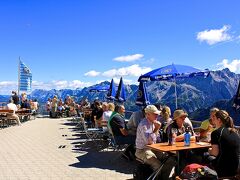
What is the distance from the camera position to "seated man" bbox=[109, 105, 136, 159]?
27.8 feet

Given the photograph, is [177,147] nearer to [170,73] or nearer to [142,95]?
[170,73]

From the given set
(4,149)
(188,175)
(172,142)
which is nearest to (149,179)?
(172,142)

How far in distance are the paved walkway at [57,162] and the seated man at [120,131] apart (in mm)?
378

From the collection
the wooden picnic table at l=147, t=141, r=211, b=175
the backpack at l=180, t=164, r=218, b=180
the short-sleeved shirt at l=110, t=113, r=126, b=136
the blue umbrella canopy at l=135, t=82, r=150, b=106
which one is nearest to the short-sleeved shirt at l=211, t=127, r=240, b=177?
the wooden picnic table at l=147, t=141, r=211, b=175

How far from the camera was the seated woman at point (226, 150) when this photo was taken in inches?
203

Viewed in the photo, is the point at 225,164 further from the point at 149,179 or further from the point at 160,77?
the point at 160,77

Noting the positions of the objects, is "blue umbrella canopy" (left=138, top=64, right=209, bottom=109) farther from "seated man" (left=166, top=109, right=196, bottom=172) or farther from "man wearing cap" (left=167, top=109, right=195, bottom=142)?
"man wearing cap" (left=167, top=109, right=195, bottom=142)

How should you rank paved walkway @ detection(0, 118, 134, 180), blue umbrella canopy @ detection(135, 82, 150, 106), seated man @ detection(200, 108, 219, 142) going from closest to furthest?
seated man @ detection(200, 108, 219, 142), paved walkway @ detection(0, 118, 134, 180), blue umbrella canopy @ detection(135, 82, 150, 106)

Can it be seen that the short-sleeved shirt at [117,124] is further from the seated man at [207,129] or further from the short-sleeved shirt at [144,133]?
the short-sleeved shirt at [144,133]

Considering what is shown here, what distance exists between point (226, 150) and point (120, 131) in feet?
12.3

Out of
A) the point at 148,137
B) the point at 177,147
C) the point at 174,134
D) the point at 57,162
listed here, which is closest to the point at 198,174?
the point at 177,147

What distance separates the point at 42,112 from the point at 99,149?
20293 mm

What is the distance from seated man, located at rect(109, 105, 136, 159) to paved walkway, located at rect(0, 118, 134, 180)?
1.24 ft

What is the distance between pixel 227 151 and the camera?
16.9 feet
